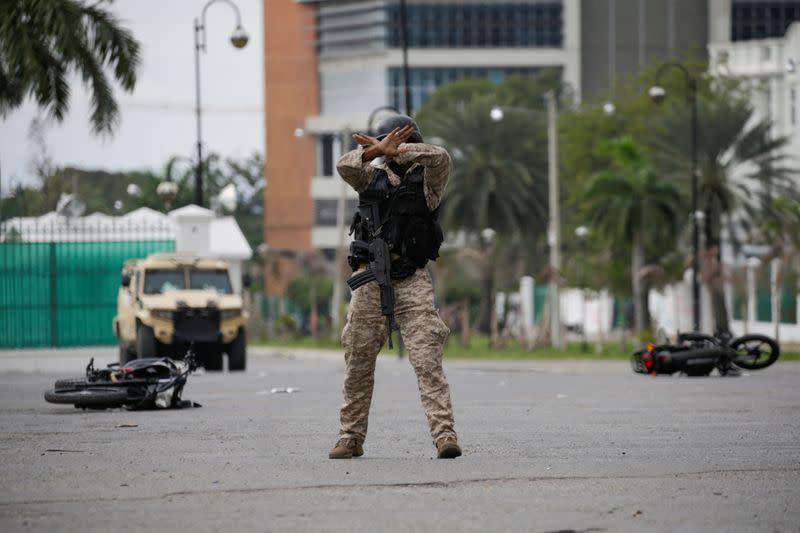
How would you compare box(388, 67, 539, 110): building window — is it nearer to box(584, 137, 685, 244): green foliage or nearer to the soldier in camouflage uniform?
box(584, 137, 685, 244): green foliage

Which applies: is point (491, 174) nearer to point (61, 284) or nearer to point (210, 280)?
point (61, 284)

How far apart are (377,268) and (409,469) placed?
4.27 feet

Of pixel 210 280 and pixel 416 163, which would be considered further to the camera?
pixel 210 280

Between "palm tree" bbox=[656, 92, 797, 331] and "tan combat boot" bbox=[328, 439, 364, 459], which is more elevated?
"palm tree" bbox=[656, 92, 797, 331]

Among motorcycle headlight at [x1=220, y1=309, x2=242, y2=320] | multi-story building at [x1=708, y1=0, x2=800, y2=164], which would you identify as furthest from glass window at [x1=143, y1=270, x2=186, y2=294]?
multi-story building at [x1=708, y1=0, x2=800, y2=164]

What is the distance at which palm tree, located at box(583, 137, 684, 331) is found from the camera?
47.8 metres

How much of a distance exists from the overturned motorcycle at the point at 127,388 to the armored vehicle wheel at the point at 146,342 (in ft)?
35.1

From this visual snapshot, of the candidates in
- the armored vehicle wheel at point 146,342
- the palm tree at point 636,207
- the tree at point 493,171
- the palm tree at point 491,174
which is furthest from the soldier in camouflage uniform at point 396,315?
the palm tree at point 491,174

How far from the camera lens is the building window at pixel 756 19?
95.4 meters

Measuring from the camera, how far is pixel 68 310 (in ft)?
109

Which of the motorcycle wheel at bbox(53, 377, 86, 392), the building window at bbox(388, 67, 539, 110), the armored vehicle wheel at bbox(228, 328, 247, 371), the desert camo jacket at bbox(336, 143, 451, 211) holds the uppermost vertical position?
the building window at bbox(388, 67, 539, 110)

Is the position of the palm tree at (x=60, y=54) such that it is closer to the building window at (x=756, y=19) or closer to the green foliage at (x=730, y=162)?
the green foliage at (x=730, y=162)

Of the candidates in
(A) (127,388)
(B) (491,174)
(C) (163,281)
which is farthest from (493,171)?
(A) (127,388)

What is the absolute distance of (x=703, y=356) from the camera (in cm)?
2261
